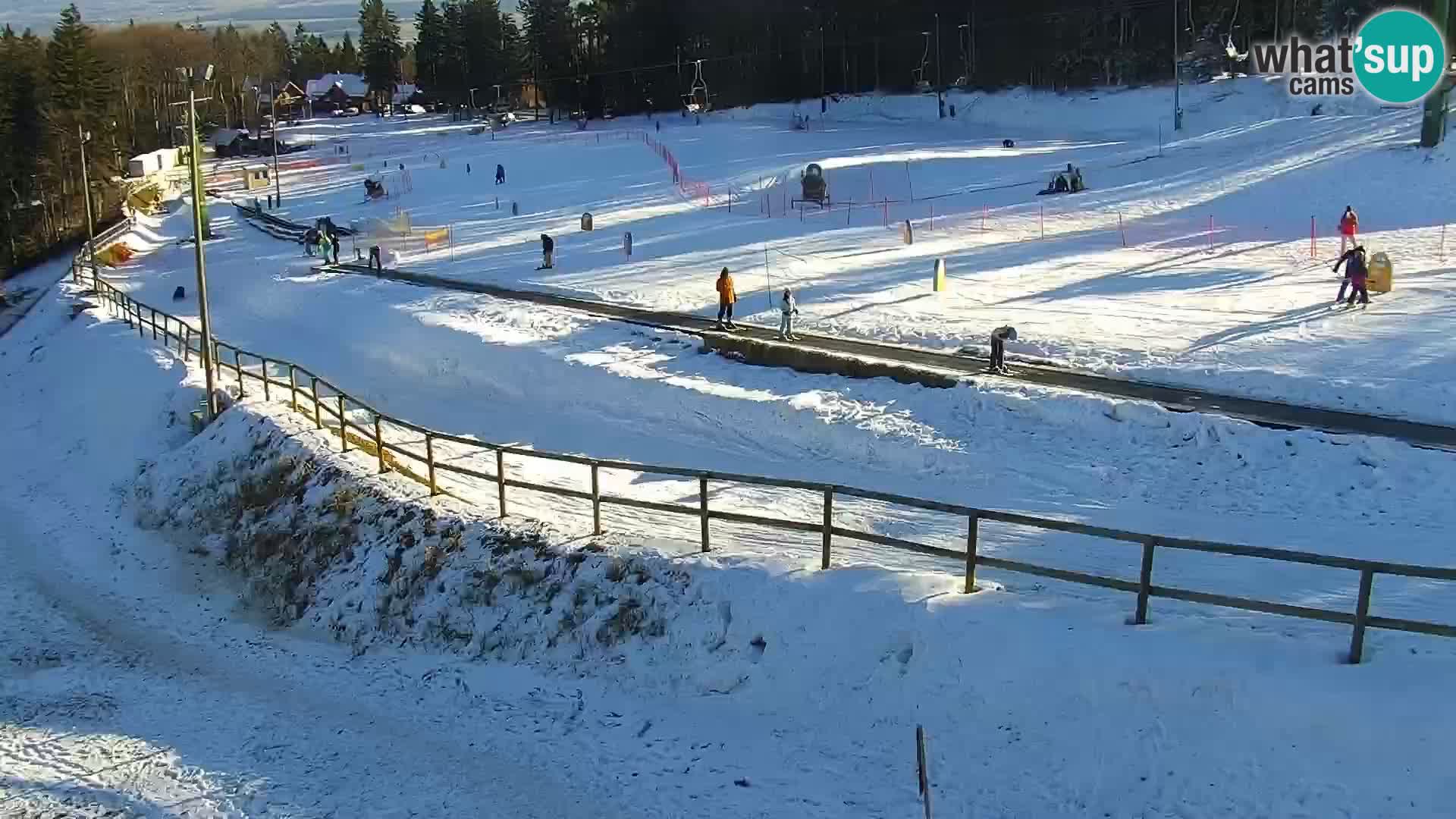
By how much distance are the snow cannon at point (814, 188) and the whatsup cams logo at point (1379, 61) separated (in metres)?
23.9

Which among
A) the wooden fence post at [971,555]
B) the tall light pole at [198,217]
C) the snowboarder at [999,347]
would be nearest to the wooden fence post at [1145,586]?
the wooden fence post at [971,555]

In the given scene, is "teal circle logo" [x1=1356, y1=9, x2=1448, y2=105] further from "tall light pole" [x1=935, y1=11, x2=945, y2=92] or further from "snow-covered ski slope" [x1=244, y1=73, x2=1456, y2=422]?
"tall light pole" [x1=935, y1=11, x2=945, y2=92]

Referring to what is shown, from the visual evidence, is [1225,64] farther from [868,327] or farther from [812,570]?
[812,570]

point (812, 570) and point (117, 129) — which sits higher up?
point (117, 129)

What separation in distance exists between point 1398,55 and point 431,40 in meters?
126

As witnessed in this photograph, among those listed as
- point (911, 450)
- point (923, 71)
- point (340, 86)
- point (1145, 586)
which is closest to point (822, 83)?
point (923, 71)

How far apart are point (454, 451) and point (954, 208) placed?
104 feet

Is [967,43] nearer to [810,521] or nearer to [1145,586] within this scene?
[810,521]

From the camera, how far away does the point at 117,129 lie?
334ft

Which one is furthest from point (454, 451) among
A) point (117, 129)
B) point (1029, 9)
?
point (117, 129)

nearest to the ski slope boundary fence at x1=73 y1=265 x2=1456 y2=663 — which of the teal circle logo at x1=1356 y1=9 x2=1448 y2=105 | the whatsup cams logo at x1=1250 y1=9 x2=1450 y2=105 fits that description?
the whatsup cams logo at x1=1250 y1=9 x2=1450 y2=105

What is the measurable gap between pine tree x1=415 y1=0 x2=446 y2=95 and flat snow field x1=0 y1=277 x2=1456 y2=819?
475ft

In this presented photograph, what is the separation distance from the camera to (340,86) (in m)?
174

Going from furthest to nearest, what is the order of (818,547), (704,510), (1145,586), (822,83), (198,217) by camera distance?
(822,83), (198,217), (818,547), (704,510), (1145,586)
